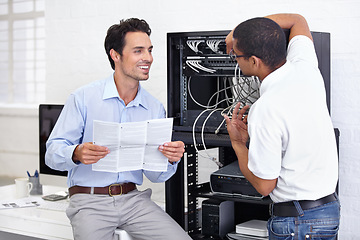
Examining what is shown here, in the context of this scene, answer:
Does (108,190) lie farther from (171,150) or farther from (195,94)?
(195,94)

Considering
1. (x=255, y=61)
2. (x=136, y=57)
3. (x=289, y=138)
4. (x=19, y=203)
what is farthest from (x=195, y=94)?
(x=19, y=203)

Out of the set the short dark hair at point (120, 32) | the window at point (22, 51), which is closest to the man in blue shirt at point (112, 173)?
the short dark hair at point (120, 32)

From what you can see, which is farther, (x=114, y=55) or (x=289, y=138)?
(x=114, y=55)

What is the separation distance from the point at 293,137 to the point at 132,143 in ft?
2.34

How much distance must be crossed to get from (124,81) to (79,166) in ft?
1.39

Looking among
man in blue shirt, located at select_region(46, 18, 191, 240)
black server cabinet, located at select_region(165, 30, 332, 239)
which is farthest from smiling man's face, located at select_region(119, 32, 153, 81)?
black server cabinet, located at select_region(165, 30, 332, 239)

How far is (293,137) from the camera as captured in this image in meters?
1.57

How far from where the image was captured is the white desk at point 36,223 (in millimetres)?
2490

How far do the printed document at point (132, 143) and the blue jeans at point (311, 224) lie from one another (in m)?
0.63

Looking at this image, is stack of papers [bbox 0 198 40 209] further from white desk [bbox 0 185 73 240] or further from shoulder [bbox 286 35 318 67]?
shoulder [bbox 286 35 318 67]

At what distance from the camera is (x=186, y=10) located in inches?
111

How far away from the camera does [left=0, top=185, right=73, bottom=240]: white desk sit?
249cm

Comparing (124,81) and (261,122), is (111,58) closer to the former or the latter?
(124,81)

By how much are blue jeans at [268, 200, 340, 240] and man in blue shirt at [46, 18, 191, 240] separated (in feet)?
2.02
